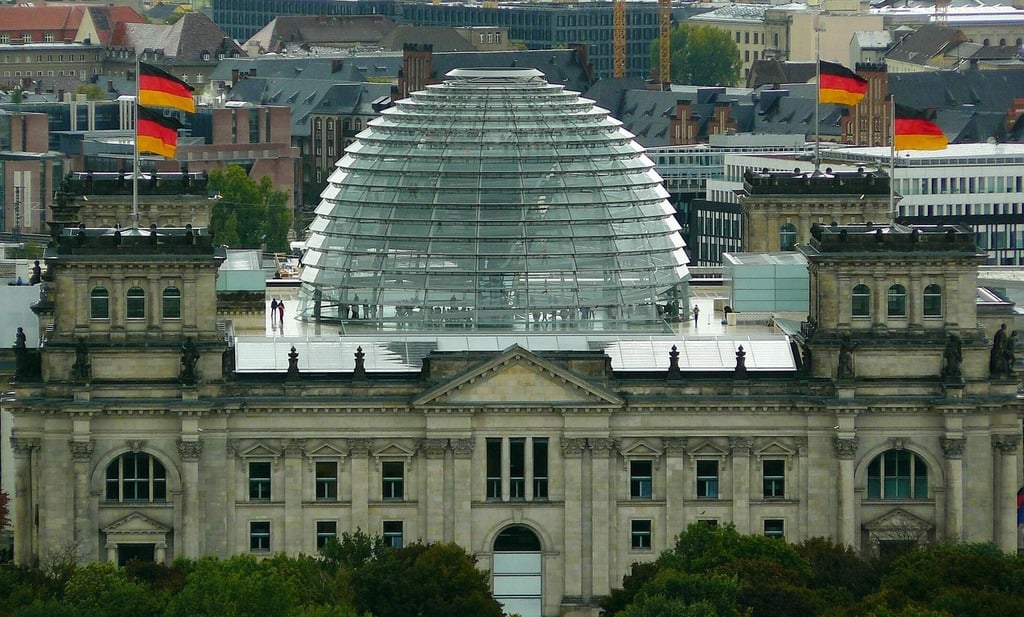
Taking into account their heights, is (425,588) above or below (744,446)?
below

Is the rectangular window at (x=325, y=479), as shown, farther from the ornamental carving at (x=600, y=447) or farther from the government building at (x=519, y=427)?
the ornamental carving at (x=600, y=447)

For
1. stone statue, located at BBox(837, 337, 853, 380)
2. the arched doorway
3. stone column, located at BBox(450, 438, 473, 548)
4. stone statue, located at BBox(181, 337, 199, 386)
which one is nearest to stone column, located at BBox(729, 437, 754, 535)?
stone statue, located at BBox(837, 337, 853, 380)

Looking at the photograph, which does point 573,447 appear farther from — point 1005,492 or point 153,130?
point 153,130

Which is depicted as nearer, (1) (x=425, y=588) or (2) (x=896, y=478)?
(1) (x=425, y=588)

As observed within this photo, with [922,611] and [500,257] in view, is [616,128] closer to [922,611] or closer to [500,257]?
[500,257]

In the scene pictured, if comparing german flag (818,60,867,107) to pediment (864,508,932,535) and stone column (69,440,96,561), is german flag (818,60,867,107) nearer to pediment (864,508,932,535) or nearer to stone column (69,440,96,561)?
pediment (864,508,932,535)

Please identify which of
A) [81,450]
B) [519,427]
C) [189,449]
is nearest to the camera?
[81,450]

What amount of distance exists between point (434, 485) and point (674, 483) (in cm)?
911

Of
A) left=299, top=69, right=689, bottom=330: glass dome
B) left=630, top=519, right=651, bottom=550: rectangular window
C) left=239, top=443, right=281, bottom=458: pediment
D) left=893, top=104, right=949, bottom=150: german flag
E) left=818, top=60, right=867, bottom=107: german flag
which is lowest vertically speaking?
left=630, top=519, right=651, bottom=550: rectangular window

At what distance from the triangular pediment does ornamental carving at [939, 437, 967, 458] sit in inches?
488

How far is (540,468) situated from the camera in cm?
17125

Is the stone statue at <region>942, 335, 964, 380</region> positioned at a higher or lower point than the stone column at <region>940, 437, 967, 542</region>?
Answer: higher

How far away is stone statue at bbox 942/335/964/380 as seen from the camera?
6678 inches

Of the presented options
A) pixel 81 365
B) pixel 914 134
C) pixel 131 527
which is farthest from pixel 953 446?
pixel 81 365
